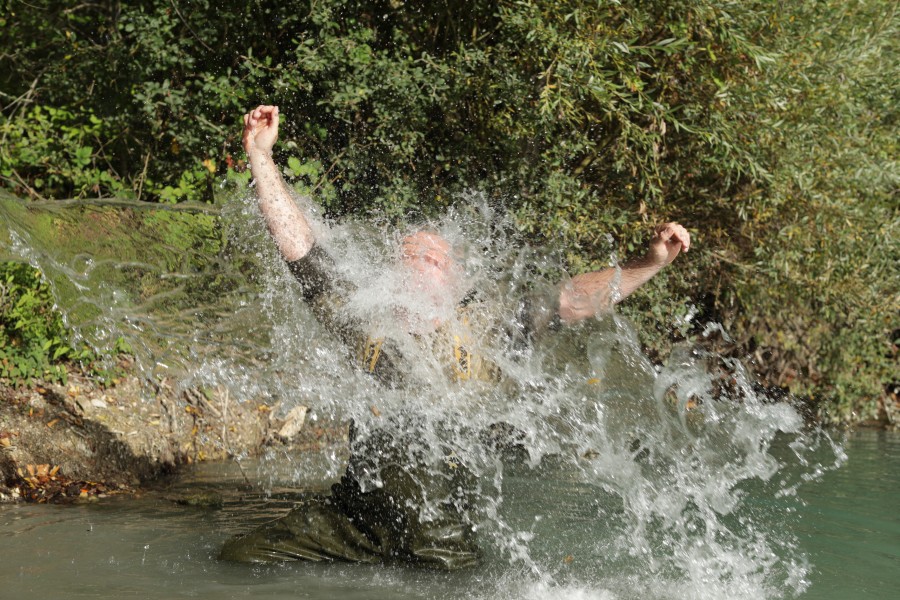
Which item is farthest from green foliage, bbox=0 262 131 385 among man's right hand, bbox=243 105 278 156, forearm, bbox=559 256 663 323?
forearm, bbox=559 256 663 323

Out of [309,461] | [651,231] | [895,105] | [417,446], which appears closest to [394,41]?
[651,231]

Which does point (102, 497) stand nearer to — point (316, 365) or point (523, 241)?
point (316, 365)

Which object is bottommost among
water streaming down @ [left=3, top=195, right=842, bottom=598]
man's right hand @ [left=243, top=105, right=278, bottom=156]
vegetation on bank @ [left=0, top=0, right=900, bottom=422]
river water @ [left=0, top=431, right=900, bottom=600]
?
river water @ [left=0, top=431, right=900, bottom=600]

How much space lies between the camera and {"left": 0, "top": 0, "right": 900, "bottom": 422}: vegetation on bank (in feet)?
27.5

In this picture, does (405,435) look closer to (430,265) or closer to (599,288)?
(430,265)

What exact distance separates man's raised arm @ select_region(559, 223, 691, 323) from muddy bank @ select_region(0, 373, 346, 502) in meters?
3.70

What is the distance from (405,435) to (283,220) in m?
1.22

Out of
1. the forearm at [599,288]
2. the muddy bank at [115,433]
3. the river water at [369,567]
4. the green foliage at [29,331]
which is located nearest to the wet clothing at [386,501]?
the river water at [369,567]

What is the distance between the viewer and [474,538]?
16.1 feet

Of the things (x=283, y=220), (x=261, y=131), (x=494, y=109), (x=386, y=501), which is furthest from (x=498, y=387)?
(x=494, y=109)

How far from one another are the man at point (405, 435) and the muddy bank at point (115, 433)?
7.95 ft

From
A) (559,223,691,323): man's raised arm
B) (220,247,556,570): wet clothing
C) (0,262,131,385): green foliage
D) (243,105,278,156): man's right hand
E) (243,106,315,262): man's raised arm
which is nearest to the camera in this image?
(243,106,315,262): man's raised arm

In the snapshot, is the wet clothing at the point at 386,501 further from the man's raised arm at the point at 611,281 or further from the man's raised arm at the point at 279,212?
the man's raised arm at the point at 611,281

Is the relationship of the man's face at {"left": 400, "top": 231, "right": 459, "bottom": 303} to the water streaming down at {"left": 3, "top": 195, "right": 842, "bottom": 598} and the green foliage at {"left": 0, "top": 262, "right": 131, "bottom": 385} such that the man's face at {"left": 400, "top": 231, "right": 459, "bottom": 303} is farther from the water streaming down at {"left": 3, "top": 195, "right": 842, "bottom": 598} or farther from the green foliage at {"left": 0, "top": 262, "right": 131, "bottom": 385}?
the green foliage at {"left": 0, "top": 262, "right": 131, "bottom": 385}
